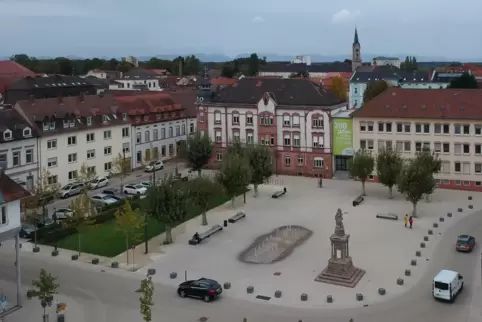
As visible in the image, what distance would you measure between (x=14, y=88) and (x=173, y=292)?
64469 mm

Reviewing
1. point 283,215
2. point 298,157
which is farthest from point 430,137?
point 283,215

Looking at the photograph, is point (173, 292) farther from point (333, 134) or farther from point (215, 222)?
point (333, 134)

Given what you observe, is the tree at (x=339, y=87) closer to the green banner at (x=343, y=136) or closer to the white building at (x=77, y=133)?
the green banner at (x=343, y=136)

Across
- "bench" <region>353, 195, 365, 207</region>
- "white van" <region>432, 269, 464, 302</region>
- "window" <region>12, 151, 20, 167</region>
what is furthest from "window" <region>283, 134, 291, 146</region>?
"white van" <region>432, 269, 464, 302</region>

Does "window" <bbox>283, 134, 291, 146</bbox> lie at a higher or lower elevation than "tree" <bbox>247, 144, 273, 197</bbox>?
higher

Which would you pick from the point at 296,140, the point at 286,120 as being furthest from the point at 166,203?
the point at 286,120

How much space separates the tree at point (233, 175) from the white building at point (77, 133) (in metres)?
18.0

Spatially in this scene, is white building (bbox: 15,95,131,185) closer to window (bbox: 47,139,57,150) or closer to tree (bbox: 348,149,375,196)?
window (bbox: 47,139,57,150)

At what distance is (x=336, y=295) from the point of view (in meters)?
33.5

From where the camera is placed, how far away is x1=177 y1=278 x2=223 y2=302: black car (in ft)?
107

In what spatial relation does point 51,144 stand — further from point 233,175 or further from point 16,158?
point 233,175

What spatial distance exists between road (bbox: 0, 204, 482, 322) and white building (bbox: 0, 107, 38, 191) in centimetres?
1952

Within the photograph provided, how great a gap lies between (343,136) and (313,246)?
89.9 feet

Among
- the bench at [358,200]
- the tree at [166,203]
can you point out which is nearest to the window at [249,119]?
the bench at [358,200]
